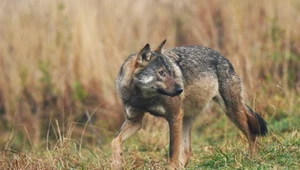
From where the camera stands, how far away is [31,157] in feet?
23.1

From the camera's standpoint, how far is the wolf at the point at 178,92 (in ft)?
22.3

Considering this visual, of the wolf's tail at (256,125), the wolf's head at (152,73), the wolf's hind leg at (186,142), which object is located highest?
the wolf's head at (152,73)

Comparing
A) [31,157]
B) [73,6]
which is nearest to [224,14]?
[73,6]

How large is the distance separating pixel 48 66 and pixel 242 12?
3621mm

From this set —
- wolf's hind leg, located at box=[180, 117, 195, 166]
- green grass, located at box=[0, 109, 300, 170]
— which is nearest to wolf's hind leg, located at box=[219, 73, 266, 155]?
green grass, located at box=[0, 109, 300, 170]

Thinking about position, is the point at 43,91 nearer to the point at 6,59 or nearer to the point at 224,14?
the point at 6,59

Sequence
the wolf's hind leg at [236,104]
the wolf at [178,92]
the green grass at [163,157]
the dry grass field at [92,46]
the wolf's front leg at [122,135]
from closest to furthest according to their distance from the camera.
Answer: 1. the green grass at [163,157]
2. the wolf at [178,92]
3. the wolf's front leg at [122,135]
4. the wolf's hind leg at [236,104]
5. the dry grass field at [92,46]

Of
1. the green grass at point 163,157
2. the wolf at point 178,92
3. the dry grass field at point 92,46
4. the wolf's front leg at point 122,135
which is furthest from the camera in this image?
the dry grass field at point 92,46

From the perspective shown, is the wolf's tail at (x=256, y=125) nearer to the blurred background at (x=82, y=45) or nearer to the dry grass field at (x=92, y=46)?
the dry grass field at (x=92, y=46)

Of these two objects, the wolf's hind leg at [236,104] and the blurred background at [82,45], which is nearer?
the wolf's hind leg at [236,104]

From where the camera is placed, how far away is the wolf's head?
6672 mm

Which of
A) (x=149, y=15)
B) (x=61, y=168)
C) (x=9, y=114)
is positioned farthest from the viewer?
(x=149, y=15)

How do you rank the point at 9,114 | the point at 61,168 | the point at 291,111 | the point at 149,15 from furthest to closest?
the point at 149,15, the point at 9,114, the point at 291,111, the point at 61,168

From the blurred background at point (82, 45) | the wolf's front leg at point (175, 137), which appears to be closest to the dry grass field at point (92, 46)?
the blurred background at point (82, 45)
